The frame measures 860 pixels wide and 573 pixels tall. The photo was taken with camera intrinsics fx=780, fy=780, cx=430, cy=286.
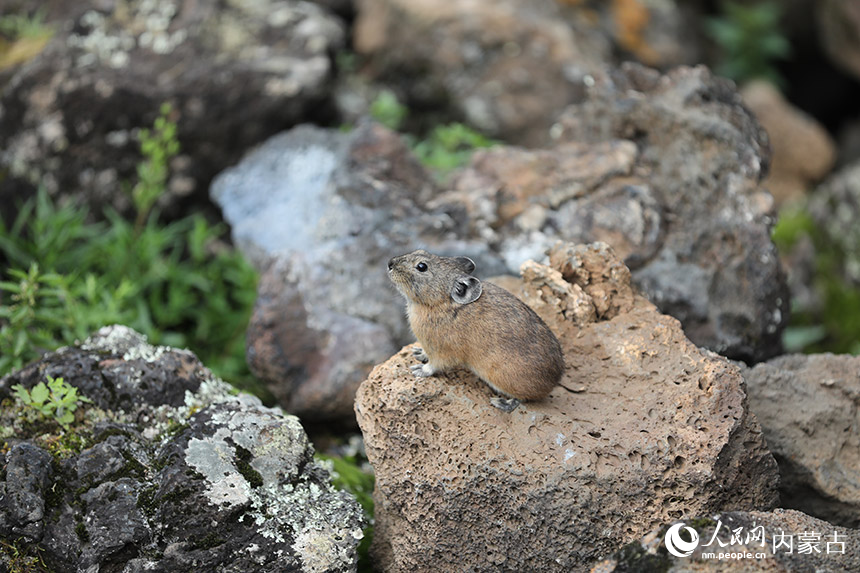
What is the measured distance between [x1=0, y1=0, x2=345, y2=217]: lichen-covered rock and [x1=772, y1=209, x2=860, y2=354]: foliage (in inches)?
236

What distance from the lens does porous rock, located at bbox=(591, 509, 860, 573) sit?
160 inches

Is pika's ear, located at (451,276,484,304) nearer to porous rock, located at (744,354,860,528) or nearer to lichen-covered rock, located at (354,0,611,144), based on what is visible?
porous rock, located at (744,354,860,528)

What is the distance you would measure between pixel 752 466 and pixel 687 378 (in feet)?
2.14

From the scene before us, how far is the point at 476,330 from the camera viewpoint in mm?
5121

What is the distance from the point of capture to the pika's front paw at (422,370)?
5.16m

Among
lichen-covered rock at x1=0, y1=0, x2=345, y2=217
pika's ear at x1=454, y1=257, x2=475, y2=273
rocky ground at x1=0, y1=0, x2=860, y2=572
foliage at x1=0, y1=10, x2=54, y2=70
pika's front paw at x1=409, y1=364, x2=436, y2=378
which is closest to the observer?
rocky ground at x1=0, y1=0, x2=860, y2=572

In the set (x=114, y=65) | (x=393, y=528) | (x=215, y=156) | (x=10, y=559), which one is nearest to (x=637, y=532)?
(x=393, y=528)

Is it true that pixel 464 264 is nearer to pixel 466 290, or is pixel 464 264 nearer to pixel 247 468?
pixel 466 290

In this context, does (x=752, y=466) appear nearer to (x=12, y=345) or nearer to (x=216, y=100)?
(x=12, y=345)

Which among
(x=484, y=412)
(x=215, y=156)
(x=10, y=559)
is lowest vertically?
(x=215, y=156)

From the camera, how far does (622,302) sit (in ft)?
18.9

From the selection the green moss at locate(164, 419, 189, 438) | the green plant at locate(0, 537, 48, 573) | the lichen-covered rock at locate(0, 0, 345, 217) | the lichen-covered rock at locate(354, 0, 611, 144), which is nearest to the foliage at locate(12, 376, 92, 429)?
the green moss at locate(164, 419, 189, 438)

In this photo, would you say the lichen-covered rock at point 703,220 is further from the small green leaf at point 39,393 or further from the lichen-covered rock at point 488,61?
the small green leaf at point 39,393

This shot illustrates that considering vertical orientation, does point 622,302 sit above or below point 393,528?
above
